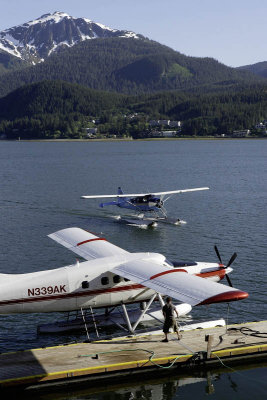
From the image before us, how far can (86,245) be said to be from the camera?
71.7 feet

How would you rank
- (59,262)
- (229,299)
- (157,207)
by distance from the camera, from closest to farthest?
(229,299) < (59,262) < (157,207)

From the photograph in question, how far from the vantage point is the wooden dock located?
15.5 m

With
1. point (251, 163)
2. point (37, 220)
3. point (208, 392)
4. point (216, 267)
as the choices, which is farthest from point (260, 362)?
point (251, 163)

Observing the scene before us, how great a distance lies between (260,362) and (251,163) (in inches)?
4129

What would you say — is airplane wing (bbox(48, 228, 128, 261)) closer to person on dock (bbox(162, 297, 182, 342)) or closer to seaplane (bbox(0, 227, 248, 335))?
seaplane (bbox(0, 227, 248, 335))

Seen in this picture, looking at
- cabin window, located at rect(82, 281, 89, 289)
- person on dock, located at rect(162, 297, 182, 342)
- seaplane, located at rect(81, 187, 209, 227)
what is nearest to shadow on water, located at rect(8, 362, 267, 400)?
person on dock, located at rect(162, 297, 182, 342)

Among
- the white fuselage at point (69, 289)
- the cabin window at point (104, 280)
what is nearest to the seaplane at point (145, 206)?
the white fuselage at point (69, 289)

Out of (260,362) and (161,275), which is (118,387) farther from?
(260,362)

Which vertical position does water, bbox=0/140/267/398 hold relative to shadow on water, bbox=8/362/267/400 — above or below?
above

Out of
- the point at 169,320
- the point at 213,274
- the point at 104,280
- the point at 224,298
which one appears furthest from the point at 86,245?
the point at 224,298

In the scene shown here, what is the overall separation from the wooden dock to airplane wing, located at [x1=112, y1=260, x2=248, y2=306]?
2.35m

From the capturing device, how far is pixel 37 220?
47219 mm

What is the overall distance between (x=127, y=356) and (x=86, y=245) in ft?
20.7

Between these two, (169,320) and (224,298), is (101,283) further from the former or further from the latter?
(224,298)
